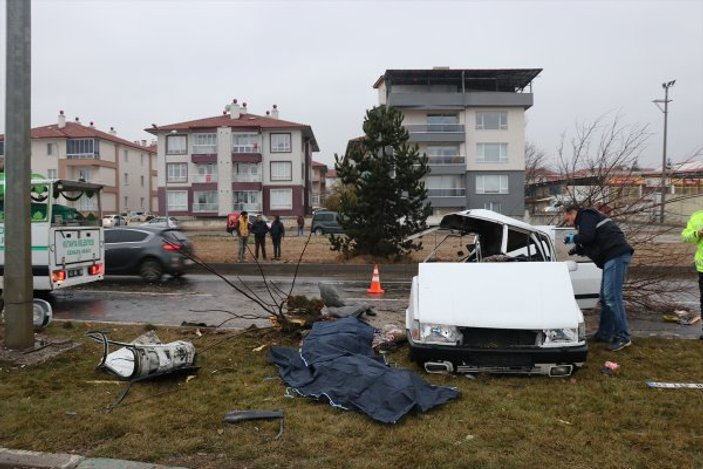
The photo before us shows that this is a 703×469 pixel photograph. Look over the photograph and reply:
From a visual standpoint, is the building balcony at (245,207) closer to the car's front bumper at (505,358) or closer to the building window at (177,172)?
the building window at (177,172)

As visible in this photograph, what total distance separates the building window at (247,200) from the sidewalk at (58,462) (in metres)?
54.5

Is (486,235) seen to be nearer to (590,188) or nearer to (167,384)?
(590,188)

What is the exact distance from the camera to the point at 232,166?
191ft

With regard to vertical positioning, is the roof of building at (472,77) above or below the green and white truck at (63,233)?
above

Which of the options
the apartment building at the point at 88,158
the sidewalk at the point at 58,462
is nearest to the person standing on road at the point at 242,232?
the sidewalk at the point at 58,462

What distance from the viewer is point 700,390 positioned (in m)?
5.09

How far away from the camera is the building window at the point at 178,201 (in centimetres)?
5872

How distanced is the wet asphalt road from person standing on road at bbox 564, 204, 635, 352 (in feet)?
4.40

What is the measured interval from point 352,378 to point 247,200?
54309 mm

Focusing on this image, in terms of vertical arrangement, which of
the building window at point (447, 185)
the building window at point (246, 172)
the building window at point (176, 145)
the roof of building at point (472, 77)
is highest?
the roof of building at point (472, 77)

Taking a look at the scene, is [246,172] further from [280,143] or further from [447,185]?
[447,185]

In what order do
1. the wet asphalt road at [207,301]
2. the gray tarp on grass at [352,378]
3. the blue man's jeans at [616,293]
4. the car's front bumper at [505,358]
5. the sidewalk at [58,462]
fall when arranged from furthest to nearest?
1. the wet asphalt road at [207,301]
2. the blue man's jeans at [616,293]
3. the car's front bumper at [505,358]
4. the gray tarp on grass at [352,378]
5. the sidewalk at [58,462]

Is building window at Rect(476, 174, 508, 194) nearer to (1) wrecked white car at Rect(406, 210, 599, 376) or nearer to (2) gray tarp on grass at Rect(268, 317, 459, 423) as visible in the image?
(1) wrecked white car at Rect(406, 210, 599, 376)

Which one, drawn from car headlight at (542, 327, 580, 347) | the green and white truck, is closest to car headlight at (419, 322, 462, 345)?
car headlight at (542, 327, 580, 347)
